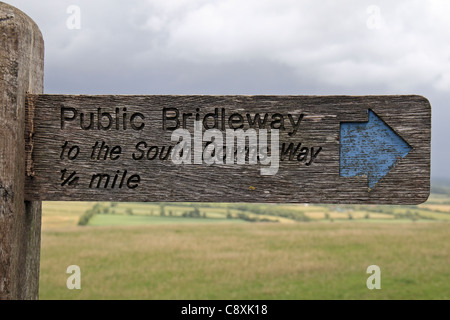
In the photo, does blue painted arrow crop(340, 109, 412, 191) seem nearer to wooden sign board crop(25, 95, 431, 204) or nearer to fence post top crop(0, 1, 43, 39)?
wooden sign board crop(25, 95, 431, 204)

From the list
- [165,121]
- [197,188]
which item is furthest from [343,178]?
[165,121]

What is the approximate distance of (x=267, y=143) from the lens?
2.52 metres

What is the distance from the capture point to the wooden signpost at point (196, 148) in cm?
248

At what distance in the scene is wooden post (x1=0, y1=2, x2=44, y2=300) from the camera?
249 centimetres

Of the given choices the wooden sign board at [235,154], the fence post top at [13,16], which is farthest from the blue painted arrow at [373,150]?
the fence post top at [13,16]

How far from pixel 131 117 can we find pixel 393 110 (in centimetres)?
164

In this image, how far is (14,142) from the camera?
251 cm

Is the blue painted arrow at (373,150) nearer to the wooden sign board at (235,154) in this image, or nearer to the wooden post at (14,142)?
the wooden sign board at (235,154)

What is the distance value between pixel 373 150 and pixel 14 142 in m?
2.23

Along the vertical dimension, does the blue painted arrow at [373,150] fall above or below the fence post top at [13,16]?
below

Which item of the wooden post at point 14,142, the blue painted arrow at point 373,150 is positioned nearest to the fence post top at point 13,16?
the wooden post at point 14,142

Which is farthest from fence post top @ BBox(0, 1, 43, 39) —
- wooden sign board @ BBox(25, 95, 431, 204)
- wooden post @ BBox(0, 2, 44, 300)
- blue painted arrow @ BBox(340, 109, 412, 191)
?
blue painted arrow @ BBox(340, 109, 412, 191)

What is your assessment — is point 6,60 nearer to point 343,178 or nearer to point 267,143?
point 267,143

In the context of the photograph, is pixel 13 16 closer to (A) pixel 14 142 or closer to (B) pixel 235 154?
(A) pixel 14 142
